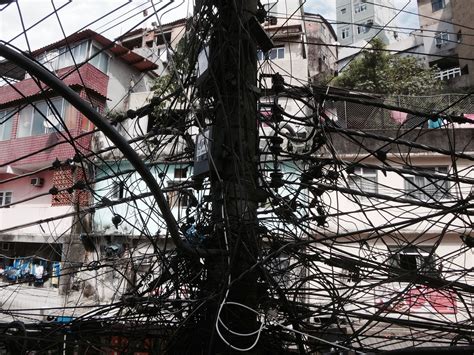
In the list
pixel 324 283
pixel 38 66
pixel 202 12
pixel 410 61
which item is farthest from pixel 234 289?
pixel 410 61

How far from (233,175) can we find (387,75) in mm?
17181

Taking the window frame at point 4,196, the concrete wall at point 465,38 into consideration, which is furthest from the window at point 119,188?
the concrete wall at point 465,38

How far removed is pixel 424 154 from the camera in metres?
12.9

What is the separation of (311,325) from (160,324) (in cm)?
130

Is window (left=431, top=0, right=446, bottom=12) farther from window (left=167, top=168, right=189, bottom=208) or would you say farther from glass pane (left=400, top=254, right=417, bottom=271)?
glass pane (left=400, top=254, right=417, bottom=271)

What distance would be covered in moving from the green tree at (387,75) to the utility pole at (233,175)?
15463 millimetres

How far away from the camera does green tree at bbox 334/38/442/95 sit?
58.7 feet

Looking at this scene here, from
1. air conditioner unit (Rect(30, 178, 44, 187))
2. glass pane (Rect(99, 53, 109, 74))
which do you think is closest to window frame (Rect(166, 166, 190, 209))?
air conditioner unit (Rect(30, 178, 44, 187))

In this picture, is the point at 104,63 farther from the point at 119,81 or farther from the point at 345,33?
the point at 345,33

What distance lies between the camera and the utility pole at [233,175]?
9.62 feet

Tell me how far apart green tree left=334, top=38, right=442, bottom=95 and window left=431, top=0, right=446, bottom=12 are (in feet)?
38.9

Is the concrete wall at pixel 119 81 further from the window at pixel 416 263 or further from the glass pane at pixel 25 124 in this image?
the window at pixel 416 263

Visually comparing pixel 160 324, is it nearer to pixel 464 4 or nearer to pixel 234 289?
pixel 234 289

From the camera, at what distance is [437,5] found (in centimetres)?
2825
